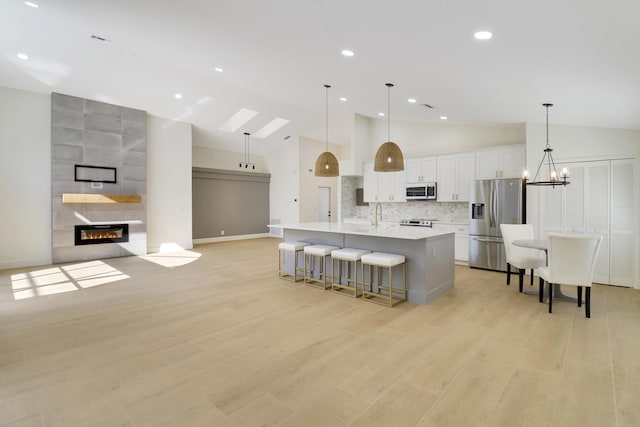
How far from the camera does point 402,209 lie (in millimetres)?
8086

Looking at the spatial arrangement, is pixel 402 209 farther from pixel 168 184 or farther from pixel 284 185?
pixel 168 184

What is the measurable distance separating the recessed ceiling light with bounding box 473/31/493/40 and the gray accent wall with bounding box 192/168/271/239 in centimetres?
904

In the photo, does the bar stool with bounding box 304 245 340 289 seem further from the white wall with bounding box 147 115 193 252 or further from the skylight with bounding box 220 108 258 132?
the skylight with bounding box 220 108 258 132

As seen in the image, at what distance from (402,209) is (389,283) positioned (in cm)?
427

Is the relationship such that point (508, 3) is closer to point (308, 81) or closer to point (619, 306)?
point (308, 81)

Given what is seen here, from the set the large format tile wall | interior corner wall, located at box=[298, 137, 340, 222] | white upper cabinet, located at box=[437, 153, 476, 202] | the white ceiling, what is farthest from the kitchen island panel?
interior corner wall, located at box=[298, 137, 340, 222]

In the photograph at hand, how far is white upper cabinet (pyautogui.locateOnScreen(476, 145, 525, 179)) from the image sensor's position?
241 inches

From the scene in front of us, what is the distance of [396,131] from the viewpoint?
823 centimetres

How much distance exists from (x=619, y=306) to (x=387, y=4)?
14.8ft

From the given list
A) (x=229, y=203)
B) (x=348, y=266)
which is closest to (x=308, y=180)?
(x=229, y=203)

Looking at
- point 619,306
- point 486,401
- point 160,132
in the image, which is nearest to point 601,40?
point 486,401

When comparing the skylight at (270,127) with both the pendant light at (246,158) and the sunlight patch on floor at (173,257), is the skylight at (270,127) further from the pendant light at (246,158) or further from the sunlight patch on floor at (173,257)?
the sunlight patch on floor at (173,257)

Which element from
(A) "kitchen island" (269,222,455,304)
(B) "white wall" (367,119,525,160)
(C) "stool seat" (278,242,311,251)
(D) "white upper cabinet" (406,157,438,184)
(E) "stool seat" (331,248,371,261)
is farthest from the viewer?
(D) "white upper cabinet" (406,157,438,184)

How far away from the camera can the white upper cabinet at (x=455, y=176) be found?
6.71 metres
